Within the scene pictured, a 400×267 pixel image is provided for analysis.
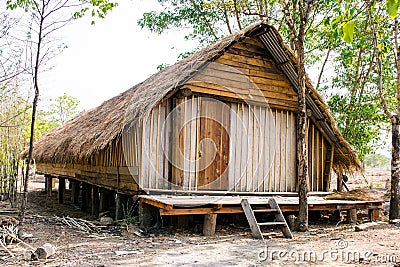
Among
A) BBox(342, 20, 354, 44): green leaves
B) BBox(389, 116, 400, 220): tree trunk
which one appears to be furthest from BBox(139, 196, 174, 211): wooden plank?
BBox(389, 116, 400, 220): tree trunk

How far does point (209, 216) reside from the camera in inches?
269

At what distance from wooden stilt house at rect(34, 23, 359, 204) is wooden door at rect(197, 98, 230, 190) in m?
0.02

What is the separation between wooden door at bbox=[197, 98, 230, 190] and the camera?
323 inches

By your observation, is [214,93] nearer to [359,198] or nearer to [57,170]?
[359,198]

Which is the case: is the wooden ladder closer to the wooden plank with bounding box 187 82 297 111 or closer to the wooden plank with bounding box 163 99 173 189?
the wooden plank with bounding box 163 99 173 189

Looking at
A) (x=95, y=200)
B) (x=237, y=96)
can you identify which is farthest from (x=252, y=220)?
(x=95, y=200)

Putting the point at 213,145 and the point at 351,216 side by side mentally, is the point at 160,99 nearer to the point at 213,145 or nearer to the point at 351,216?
the point at 213,145

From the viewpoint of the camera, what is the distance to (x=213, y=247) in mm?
5836

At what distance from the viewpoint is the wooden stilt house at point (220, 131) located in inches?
302

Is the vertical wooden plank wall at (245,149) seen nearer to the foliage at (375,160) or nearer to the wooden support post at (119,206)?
the wooden support post at (119,206)

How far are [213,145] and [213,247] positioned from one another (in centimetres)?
287

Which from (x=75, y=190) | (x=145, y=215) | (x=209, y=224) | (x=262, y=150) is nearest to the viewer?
(x=209, y=224)

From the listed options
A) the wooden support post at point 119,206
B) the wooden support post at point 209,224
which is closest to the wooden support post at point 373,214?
the wooden support post at point 209,224

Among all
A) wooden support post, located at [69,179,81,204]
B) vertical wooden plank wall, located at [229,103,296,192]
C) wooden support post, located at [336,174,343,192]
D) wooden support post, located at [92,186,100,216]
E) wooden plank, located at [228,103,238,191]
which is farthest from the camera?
wooden support post, located at [69,179,81,204]
